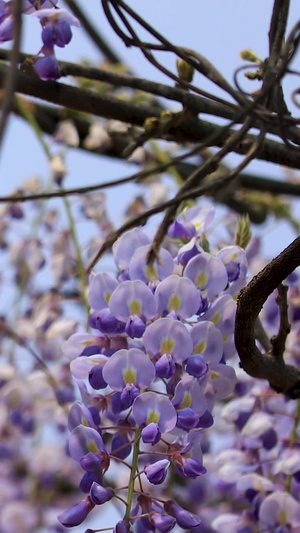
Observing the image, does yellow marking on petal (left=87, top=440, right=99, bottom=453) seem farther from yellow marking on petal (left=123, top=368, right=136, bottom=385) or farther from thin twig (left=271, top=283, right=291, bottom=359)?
thin twig (left=271, top=283, right=291, bottom=359)

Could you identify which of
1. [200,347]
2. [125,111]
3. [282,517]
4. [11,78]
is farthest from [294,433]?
[11,78]

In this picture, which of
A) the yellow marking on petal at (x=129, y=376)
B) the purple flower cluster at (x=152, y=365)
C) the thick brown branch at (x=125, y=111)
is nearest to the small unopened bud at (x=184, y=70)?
the thick brown branch at (x=125, y=111)

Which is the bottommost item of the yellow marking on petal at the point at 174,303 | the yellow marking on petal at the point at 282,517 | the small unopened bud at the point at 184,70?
the yellow marking on petal at the point at 282,517

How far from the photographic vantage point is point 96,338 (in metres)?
0.62

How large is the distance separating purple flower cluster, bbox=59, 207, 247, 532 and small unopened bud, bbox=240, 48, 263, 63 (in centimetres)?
18

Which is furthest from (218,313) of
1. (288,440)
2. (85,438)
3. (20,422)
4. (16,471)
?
(16,471)

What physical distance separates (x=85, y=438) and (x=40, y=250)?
0.80m

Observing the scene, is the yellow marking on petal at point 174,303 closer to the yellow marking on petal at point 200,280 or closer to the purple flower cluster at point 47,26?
the yellow marking on petal at point 200,280

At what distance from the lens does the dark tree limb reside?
544 mm

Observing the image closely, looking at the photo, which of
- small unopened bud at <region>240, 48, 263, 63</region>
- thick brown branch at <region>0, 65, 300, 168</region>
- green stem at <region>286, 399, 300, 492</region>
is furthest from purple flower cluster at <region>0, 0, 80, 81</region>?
green stem at <region>286, 399, 300, 492</region>

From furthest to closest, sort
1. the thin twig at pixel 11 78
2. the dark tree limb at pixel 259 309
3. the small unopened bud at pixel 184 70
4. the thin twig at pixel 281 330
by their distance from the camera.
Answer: the small unopened bud at pixel 184 70 < the thin twig at pixel 281 330 < the dark tree limb at pixel 259 309 < the thin twig at pixel 11 78

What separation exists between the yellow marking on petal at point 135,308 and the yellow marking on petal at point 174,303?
22 mm

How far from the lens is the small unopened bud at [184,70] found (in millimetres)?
760

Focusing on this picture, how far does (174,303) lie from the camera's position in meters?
0.60
